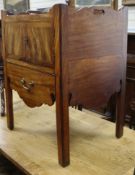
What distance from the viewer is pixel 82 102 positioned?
3.73 feet

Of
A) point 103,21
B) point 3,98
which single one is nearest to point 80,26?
point 103,21

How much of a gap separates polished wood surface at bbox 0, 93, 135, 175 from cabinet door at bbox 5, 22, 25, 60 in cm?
46

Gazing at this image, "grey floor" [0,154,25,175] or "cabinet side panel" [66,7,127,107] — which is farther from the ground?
"cabinet side panel" [66,7,127,107]

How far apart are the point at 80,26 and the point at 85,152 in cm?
62

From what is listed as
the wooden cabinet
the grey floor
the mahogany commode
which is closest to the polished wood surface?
the mahogany commode

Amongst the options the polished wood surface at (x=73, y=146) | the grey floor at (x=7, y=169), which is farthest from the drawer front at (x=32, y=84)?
the grey floor at (x=7, y=169)

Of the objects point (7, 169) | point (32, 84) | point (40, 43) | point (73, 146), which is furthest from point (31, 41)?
point (7, 169)

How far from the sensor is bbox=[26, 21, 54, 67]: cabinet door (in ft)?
3.42

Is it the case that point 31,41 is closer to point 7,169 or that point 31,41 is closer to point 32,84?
point 32,84

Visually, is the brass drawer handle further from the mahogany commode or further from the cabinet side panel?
the cabinet side panel

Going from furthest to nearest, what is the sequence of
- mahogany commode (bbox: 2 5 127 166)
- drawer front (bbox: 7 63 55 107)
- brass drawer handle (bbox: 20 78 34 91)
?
brass drawer handle (bbox: 20 78 34 91)
drawer front (bbox: 7 63 55 107)
mahogany commode (bbox: 2 5 127 166)

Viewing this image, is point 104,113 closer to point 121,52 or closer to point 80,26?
point 121,52

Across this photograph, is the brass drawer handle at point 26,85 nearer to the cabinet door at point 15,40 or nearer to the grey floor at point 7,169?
the cabinet door at point 15,40

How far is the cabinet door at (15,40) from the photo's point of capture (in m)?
1.23
